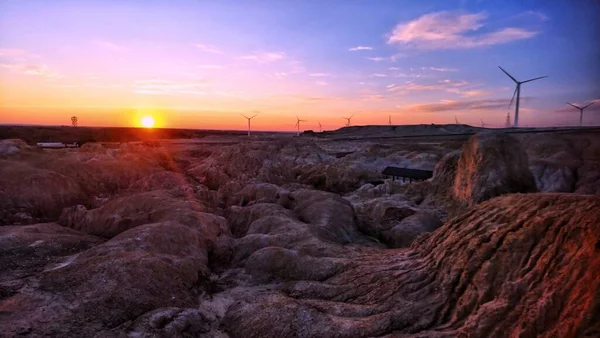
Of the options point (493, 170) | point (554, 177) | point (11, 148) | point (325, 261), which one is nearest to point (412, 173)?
point (554, 177)

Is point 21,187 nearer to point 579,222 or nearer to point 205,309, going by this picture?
point 205,309

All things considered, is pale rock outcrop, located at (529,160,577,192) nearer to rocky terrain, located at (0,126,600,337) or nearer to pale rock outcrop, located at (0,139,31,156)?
rocky terrain, located at (0,126,600,337)

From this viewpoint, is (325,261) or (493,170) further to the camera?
(493,170)

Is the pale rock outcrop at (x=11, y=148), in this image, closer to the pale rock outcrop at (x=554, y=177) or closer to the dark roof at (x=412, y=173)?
the dark roof at (x=412, y=173)

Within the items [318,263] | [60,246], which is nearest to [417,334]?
[318,263]

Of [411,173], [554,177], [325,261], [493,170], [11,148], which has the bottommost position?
[325,261]

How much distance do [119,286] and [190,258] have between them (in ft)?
10.7

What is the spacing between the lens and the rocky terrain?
7250mm

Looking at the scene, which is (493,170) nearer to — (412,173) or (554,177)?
(554,177)

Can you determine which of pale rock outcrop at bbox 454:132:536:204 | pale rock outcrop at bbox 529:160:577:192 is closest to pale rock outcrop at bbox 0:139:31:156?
pale rock outcrop at bbox 454:132:536:204

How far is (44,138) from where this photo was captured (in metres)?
88.9

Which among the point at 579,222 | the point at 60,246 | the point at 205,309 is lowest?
the point at 205,309

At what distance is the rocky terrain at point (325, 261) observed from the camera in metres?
7.25

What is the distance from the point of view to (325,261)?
40.6 ft
